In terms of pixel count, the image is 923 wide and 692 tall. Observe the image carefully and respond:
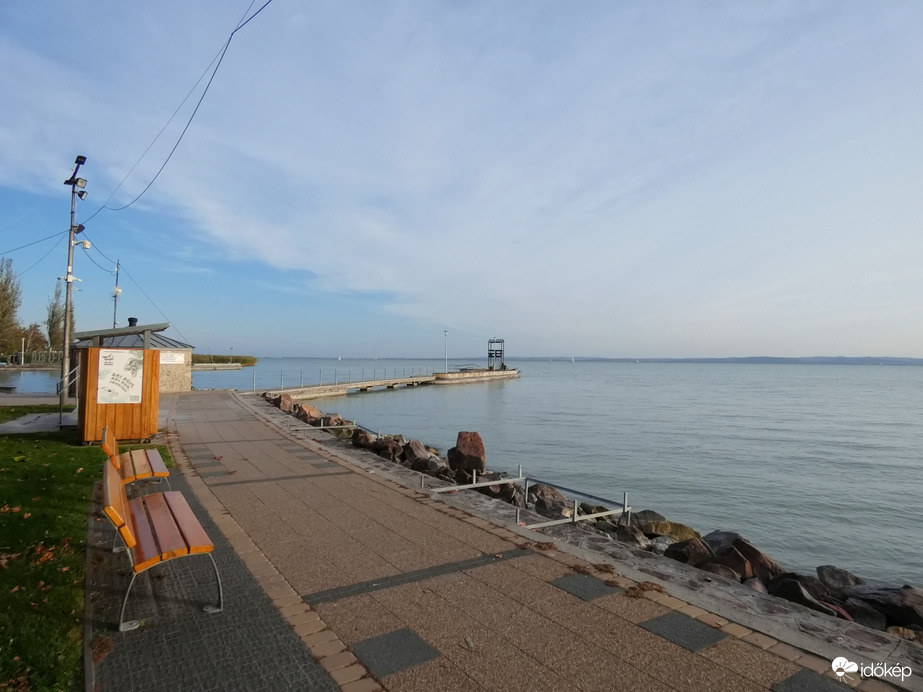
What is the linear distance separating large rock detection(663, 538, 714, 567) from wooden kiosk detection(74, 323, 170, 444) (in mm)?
8699

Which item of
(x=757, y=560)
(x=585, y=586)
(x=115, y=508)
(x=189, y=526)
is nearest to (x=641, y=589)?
(x=585, y=586)

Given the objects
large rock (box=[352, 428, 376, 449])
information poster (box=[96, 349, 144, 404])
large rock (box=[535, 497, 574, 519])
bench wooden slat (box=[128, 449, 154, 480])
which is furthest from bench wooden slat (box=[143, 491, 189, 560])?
large rock (box=[352, 428, 376, 449])

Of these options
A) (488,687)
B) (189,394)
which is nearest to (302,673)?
(488,687)

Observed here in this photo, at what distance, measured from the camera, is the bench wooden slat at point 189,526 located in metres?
3.59

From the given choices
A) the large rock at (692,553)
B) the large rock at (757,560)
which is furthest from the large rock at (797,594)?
the large rock at (757,560)

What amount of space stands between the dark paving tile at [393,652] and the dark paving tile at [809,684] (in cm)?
186

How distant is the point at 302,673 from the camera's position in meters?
2.96

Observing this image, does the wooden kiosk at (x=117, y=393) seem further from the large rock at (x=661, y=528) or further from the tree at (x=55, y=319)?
the tree at (x=55, y=319)

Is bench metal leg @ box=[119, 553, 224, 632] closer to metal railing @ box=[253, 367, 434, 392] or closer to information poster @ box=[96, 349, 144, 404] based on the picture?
information poster @ box=[96, 349, 144, 404]

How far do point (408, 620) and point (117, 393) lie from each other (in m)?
8.29

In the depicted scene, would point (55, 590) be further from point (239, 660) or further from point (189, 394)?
point (189, 394)

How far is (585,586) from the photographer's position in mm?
4211

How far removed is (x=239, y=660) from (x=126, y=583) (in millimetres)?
1577

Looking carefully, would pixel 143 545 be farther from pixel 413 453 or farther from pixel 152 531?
pixel 413 453
